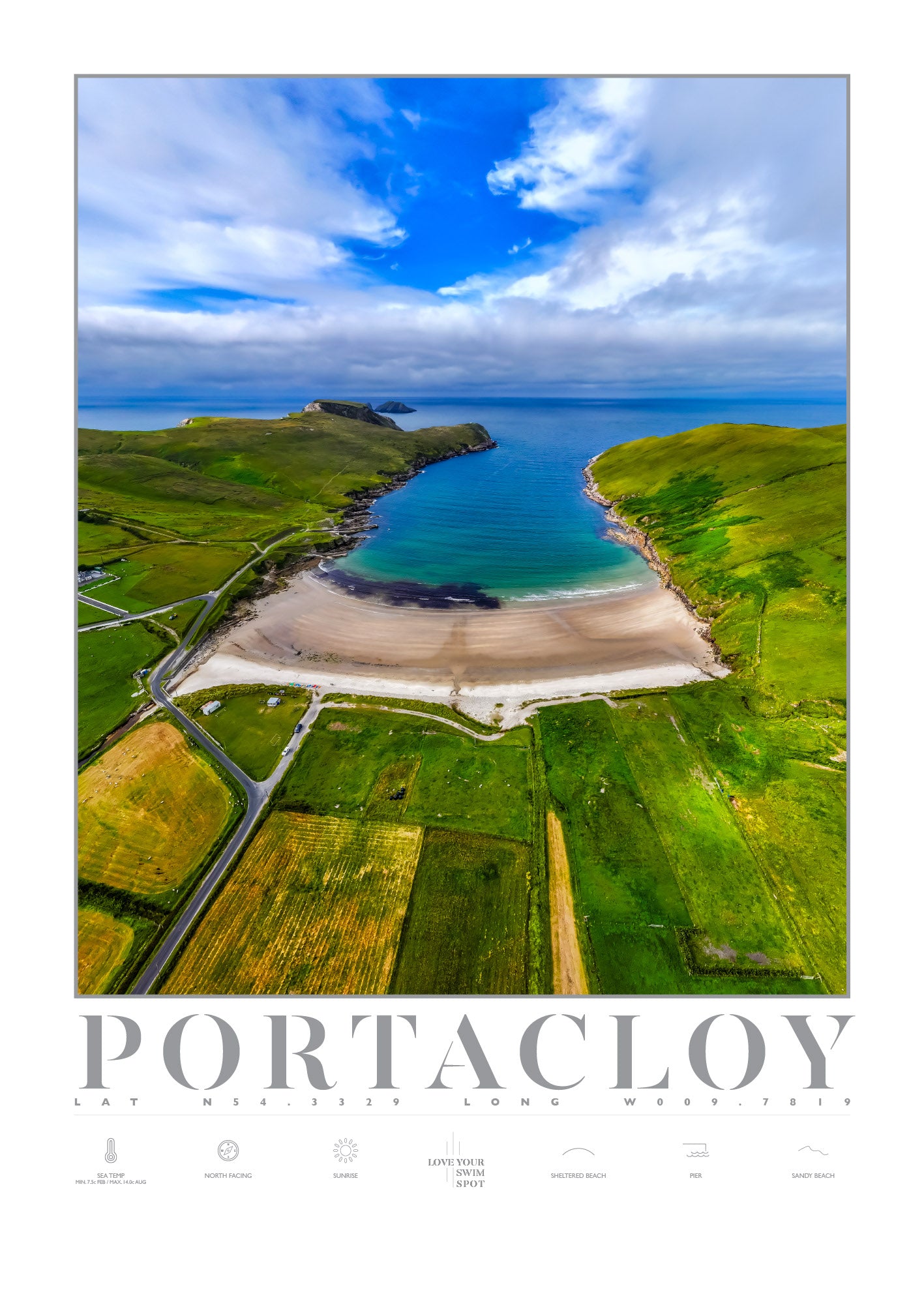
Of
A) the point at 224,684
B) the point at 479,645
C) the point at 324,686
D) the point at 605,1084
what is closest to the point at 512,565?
the point at 479,645

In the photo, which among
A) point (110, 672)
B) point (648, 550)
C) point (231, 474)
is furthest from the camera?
point (231, 474)

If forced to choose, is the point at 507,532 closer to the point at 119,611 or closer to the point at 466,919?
the point at 119,611

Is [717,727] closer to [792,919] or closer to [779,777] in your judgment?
[779,777]

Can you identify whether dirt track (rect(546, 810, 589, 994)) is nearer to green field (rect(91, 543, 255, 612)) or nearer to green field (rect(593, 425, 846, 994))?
green field (rect(593, 425, 846, 994))

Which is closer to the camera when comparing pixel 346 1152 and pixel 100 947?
pixel 346 1152

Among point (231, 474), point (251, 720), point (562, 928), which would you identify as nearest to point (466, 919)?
point (562, 928)

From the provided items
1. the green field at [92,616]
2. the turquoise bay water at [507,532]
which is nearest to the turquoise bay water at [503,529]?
the turquoise bay water at [507,532]

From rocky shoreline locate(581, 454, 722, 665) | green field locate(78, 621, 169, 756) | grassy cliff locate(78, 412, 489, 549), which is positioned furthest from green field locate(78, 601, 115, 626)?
rocky shoreline locate(581, 454, 722, 665)
